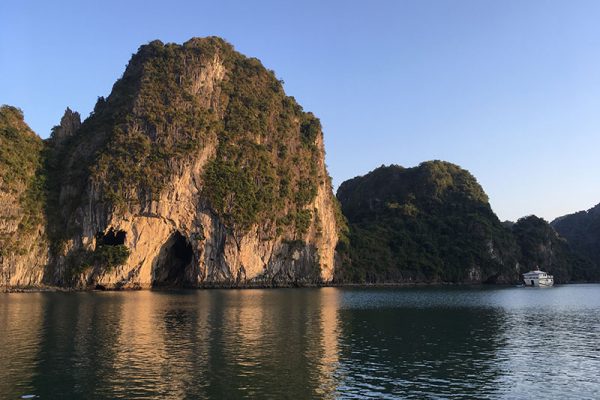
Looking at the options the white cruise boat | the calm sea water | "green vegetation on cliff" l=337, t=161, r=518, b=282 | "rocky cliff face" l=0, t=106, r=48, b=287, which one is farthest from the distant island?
the calm sea water

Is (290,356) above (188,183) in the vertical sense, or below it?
below

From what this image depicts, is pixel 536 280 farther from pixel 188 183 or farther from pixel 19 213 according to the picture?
pixel 19 213

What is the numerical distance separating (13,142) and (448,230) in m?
151

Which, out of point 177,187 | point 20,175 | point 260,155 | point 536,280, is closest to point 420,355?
point 177,187

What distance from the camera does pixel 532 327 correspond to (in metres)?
48.9

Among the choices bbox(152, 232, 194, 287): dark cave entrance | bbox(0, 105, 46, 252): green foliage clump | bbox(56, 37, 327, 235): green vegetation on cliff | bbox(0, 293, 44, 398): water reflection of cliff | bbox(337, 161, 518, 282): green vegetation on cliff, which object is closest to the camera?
bbox(0, 293, 44, 398): water reflection of cliff

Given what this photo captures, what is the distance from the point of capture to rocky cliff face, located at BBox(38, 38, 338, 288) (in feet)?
355

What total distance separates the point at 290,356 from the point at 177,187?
291 ft

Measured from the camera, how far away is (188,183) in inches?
4700

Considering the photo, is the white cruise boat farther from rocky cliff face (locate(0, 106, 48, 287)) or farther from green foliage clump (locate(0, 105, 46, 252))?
green foliage clump (locate(0, 105, 46, 252))

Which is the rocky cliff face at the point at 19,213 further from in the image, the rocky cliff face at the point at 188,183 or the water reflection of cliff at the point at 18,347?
the water reflection of cliff at the point at 18,347

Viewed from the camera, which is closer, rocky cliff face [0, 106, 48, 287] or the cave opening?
rocky cliff face [0, 106, 48, 287]

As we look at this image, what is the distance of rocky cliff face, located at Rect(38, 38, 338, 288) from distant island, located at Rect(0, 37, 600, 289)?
318 millimetres

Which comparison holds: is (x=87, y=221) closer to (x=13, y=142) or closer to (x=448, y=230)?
(x=13, y=142)
